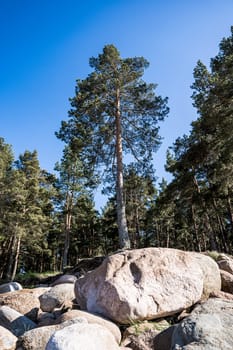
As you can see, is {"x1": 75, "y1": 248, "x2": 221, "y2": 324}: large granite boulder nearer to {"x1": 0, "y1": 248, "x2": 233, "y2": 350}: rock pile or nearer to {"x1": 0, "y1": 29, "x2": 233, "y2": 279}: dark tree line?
{"x1": 0, "y1": 248, "x2": 233, "y2": 350}: rock pile

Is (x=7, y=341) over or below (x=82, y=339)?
below

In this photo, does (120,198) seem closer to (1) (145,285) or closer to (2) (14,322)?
(1) (145,285)

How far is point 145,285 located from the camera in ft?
14.6

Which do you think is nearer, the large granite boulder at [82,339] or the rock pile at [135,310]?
the large granite boulder at [82,339]

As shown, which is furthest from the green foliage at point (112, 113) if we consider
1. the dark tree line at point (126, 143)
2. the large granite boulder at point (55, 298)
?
the large granite boulder at point (55, 298)

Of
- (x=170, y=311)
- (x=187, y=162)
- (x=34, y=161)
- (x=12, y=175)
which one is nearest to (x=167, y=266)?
(x=170, y=311)

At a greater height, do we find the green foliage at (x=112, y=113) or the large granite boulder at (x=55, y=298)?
the green foliage at (x=112, y=113)

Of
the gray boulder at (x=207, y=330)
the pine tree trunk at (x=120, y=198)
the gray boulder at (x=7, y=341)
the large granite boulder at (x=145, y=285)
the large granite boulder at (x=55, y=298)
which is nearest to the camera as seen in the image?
the gray boulder at (x=207, y=330)

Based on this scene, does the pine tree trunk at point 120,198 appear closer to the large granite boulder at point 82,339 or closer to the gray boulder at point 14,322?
the gray boulder at point 14,322

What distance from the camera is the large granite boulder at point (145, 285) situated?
4.30 m

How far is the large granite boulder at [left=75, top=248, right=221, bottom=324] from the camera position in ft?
14.1

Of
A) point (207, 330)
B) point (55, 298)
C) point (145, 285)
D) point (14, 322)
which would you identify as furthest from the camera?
point (55, 298)

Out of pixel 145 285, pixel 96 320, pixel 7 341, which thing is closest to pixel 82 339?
pixel 96 320

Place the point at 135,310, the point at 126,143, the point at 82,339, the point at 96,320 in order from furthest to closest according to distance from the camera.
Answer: the point at 126,143 → the point at 135,310 → the point at 96,320 → the point at 82,339
